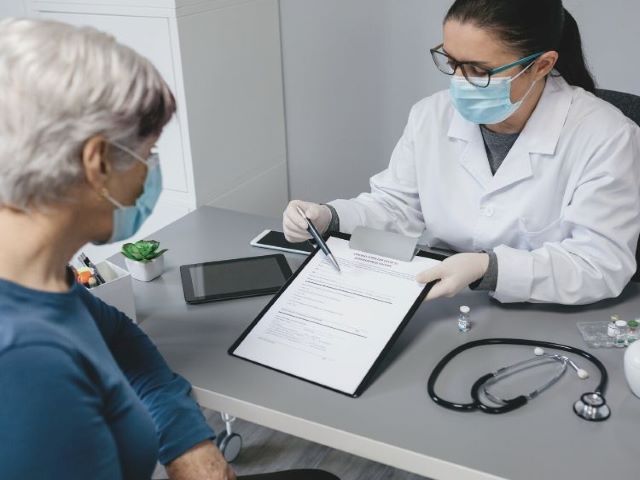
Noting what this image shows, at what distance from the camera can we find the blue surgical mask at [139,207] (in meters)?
0.85

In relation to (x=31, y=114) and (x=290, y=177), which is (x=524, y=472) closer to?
(x=31, y=114)

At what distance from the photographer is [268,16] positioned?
8.13ft

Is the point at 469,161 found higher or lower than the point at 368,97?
higher

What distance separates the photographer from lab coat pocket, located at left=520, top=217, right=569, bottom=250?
1.37 m

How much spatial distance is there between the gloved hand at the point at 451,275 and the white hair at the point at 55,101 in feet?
1.97

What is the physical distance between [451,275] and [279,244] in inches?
16.9

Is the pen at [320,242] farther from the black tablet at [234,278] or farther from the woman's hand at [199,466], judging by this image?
the woman's hand at [199,466]

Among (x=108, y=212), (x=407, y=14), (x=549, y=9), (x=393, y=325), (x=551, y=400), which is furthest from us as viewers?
(x=407, y=14)

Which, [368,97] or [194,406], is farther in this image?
[368,97]

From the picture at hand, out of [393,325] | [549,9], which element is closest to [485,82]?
[549,9]

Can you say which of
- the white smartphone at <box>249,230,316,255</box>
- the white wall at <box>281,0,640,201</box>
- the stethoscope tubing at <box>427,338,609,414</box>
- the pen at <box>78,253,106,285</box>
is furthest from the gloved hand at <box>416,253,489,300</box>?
the white wall at <box>281,0,640,201</box>

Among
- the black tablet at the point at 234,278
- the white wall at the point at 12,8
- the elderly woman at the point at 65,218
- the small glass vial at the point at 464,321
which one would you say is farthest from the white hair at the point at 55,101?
the white wall at the point at 12,8

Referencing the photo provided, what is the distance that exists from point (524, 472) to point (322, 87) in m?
2.03

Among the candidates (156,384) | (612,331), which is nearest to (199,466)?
(156,384)
